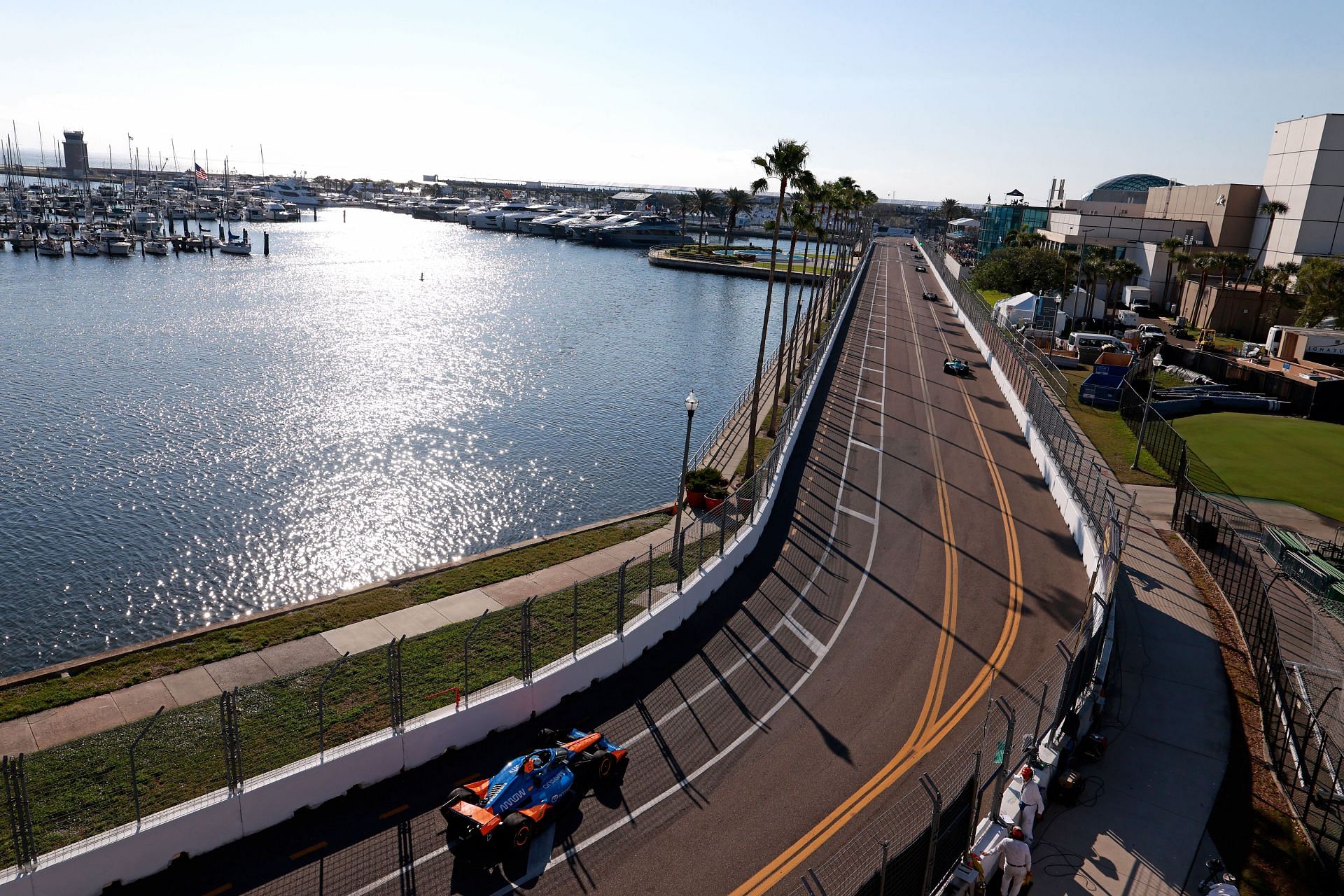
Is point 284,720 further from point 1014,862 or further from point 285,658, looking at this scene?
point 1014,862

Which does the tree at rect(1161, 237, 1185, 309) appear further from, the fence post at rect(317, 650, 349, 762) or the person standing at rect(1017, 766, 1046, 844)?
the fence post at rect(317, 650, 349, 762)

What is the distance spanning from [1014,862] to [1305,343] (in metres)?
65.3

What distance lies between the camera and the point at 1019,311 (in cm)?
7862

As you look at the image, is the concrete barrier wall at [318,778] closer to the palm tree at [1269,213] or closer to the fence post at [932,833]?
the fence post at [932,833]

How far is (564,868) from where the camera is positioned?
1512 centimetres

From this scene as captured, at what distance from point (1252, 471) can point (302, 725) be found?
4588cm

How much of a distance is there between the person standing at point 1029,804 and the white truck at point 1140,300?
87867 millimetres

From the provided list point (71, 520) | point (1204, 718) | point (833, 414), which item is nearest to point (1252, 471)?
point (833, 414)

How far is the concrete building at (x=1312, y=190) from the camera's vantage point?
80.1 meters

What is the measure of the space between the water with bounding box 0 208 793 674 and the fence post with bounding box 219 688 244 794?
15.4m

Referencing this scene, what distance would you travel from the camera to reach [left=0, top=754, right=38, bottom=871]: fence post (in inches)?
510

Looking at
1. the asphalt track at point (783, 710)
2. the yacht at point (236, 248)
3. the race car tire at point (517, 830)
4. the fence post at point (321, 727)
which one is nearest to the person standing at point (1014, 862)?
the asphalt track at point (783, 710)

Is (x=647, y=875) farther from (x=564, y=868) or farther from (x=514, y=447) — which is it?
(x=514, y=447)

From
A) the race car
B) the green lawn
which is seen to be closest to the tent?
the green lawn
